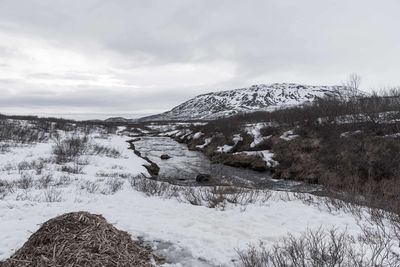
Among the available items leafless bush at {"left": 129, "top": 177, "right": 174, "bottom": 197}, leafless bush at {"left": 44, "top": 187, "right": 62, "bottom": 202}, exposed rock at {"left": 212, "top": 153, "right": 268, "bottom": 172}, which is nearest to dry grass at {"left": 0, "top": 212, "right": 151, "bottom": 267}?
leafless bush at {"left": 44, "top": 187, "right": 62, "bottom": 202}

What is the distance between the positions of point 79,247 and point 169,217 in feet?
12.0

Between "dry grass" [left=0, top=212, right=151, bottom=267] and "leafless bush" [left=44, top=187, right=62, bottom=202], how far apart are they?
4774 mm

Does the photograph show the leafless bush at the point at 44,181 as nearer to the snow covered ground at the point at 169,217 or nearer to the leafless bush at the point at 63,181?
the snow covered ground at the point at 169,217

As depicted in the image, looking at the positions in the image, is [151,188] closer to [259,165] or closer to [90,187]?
[90,187]

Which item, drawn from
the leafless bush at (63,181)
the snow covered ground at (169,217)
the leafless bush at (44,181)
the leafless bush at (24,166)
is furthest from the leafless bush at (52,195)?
the leafless bush at (24,166)

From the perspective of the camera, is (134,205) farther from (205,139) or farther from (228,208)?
(205,139)

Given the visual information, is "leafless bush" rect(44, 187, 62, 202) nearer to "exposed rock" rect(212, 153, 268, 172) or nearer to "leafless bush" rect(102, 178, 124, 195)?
"leafless bush" rect(102, 178, 124, 195)

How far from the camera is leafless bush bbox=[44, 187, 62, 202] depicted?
969cm

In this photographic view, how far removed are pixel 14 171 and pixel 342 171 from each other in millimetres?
16301

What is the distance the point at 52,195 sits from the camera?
10.2 m

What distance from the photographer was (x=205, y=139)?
3716 centimetres

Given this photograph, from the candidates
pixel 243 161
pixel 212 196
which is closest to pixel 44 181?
pixel 212 196

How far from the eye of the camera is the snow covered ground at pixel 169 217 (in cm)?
592

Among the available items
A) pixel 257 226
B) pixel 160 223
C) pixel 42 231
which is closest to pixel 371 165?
pixel 257 226
